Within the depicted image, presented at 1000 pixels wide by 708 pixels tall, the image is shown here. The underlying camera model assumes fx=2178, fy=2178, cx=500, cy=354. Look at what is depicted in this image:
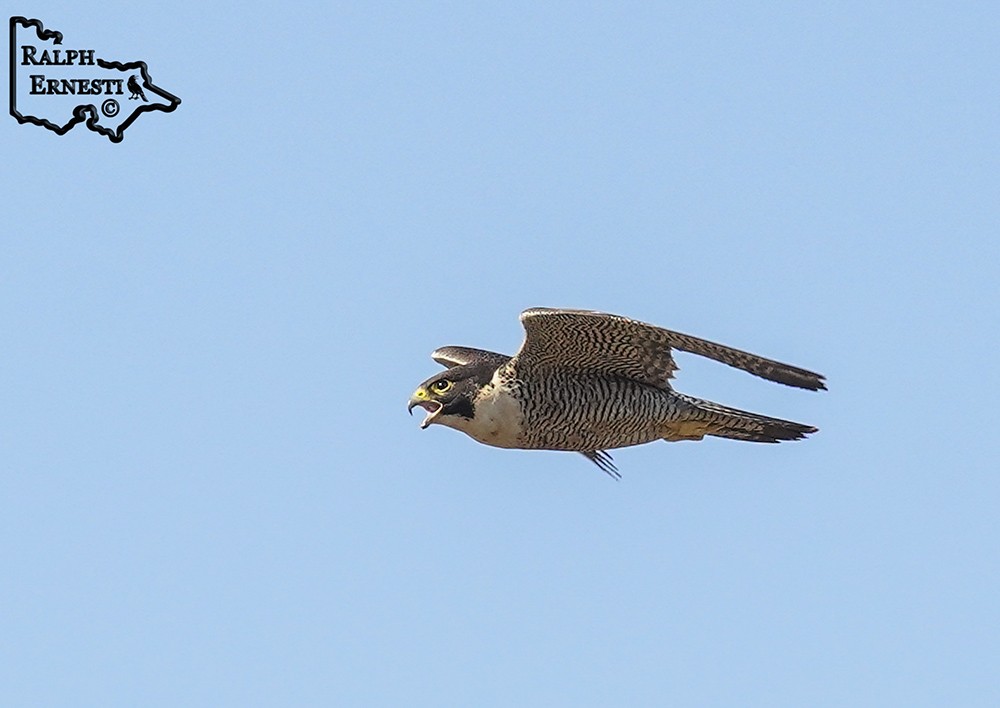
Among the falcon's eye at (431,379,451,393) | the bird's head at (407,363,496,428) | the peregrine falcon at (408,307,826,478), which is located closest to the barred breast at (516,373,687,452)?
the peregrine falcon at (408,307,826,478)

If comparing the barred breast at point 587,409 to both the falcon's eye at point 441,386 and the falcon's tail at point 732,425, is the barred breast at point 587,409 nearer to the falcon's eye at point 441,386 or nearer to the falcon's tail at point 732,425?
the falcon's tail at point 732,425

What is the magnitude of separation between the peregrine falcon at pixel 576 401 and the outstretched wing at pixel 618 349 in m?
0.02

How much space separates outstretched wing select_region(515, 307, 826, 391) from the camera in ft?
61.0

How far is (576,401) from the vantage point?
66.4ft

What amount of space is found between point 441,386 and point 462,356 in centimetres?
199

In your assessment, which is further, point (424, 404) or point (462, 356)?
point (462, 356)

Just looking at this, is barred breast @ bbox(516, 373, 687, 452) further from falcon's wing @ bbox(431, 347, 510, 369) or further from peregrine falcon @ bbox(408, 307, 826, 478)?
falcon's wing @ bbox(431, 347, 510, 369)

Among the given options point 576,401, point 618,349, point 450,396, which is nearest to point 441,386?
point 450,396

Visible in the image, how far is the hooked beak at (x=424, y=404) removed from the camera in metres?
20.3

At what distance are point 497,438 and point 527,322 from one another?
55.3 inches

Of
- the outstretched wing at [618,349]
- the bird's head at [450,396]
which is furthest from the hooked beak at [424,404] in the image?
the outstretched wing at [618,349]

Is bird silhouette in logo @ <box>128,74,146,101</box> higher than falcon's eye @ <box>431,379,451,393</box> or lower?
higher

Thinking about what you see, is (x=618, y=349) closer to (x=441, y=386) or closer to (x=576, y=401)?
(x=576, y=401)

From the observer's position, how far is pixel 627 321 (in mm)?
18922
